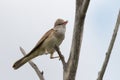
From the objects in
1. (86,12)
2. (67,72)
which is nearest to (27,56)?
(67,72)

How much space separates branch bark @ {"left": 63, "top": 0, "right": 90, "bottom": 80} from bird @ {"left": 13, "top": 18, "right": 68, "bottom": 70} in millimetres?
1519

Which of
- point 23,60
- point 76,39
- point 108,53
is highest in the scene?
point 76,39

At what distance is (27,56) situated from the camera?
5988 millimetres

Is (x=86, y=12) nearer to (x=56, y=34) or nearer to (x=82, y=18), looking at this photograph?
(x=82, y=18)

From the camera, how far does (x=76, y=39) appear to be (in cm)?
445

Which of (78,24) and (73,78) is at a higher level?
(78,24)

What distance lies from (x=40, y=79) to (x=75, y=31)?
91cm

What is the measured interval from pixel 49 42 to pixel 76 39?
1.82 metres

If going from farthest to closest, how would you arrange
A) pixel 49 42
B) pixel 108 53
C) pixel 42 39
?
pixel 42 39
pixel 49 42
pixel 108 53

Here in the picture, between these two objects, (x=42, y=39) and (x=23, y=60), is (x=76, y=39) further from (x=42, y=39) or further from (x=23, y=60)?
(x=42, y=39)

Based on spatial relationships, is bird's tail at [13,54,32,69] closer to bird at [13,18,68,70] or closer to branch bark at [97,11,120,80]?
bird at [13,18,68,70]

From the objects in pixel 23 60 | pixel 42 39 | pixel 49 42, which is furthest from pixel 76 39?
pixel 42 39

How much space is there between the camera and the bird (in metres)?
6.07

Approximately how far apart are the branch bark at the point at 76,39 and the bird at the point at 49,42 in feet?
4.98
